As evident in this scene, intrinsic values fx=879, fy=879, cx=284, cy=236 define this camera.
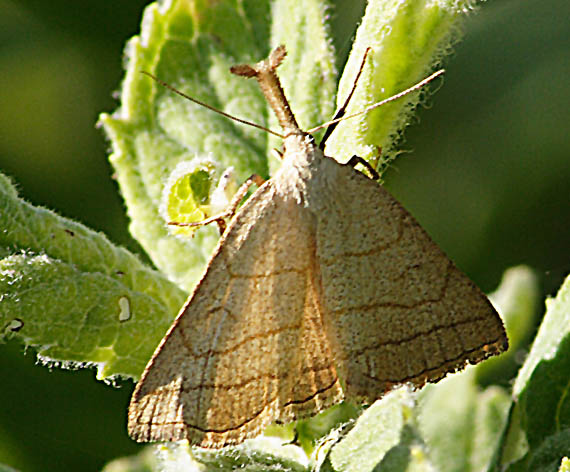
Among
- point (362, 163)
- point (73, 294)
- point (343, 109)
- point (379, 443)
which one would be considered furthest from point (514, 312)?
point (73, 294)

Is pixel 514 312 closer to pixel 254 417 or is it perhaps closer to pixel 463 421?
pixel 463 421

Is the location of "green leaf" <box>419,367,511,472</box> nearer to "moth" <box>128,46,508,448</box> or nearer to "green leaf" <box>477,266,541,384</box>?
"green leaf" <box>477,266,541,384</box>

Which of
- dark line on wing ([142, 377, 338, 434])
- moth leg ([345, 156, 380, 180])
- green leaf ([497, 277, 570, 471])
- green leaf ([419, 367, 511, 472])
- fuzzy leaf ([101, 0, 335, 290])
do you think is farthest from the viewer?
green leaf ([419, 367, 511, 472])

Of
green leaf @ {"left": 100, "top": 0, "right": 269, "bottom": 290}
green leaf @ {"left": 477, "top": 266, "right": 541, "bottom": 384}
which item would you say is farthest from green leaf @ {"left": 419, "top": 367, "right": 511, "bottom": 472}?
green leaf @ {"left": 100, "top": 0, "right": 269, "bottom": 290}

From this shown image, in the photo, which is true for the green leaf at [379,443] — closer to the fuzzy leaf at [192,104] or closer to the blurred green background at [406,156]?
the fuzzy leaf at [192,104]

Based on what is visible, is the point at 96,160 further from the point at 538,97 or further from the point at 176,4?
the point at 538,97

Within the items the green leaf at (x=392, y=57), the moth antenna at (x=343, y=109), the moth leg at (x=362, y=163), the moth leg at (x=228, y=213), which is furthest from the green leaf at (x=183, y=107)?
the green leaf at (x=392, y=57)
